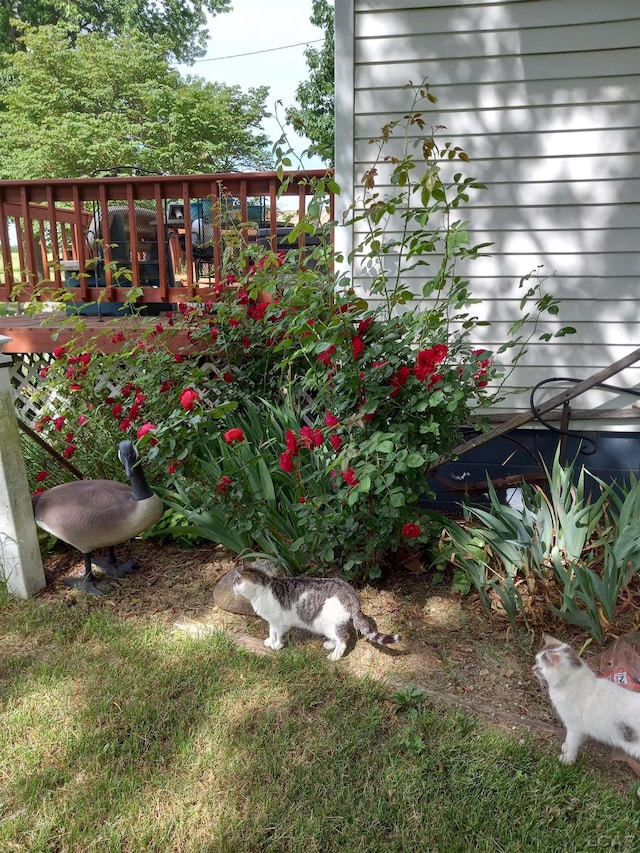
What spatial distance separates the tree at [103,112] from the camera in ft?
51.4

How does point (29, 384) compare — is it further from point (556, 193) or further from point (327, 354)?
point (556, 193)

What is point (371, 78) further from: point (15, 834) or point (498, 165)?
point (15, 834)

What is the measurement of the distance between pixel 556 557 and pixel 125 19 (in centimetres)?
2395

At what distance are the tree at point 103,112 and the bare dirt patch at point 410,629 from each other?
15.4 m

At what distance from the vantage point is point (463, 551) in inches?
109

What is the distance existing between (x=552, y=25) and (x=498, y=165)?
2.53ft

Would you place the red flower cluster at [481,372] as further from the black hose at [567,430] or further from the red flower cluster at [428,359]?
the black hose at [567,430]

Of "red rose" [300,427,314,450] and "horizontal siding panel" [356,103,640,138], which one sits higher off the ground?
"horizontal siding panel" [356,103,640,138]

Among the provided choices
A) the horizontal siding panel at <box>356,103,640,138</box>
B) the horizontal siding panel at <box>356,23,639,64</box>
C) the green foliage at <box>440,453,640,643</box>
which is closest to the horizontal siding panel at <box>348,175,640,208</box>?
the horizontal siding panel at <box>356,103,640,138</box>

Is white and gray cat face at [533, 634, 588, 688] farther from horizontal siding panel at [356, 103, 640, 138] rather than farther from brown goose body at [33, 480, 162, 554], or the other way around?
horizontal siding panel at [356, 103, 640, 138]

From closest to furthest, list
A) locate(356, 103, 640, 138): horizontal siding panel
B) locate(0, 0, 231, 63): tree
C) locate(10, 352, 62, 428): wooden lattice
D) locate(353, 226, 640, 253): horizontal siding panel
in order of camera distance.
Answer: locate(356, 103, 640, 138): horizontal siding panel → locate(353, 226, 640, 253): horizontal siding panel → locate(10, 352, 62, 428): wooden lattice → locate(0, 0, 231, 63): tree

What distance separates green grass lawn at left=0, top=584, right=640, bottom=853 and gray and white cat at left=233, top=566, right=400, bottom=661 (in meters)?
0.12

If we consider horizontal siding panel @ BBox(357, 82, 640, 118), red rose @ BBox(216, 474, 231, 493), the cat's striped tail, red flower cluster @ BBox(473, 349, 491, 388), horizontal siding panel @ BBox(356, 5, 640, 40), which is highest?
horizontal siding panel @ BBox(356, 5, 640, 40)

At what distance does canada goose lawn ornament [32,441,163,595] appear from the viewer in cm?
266
